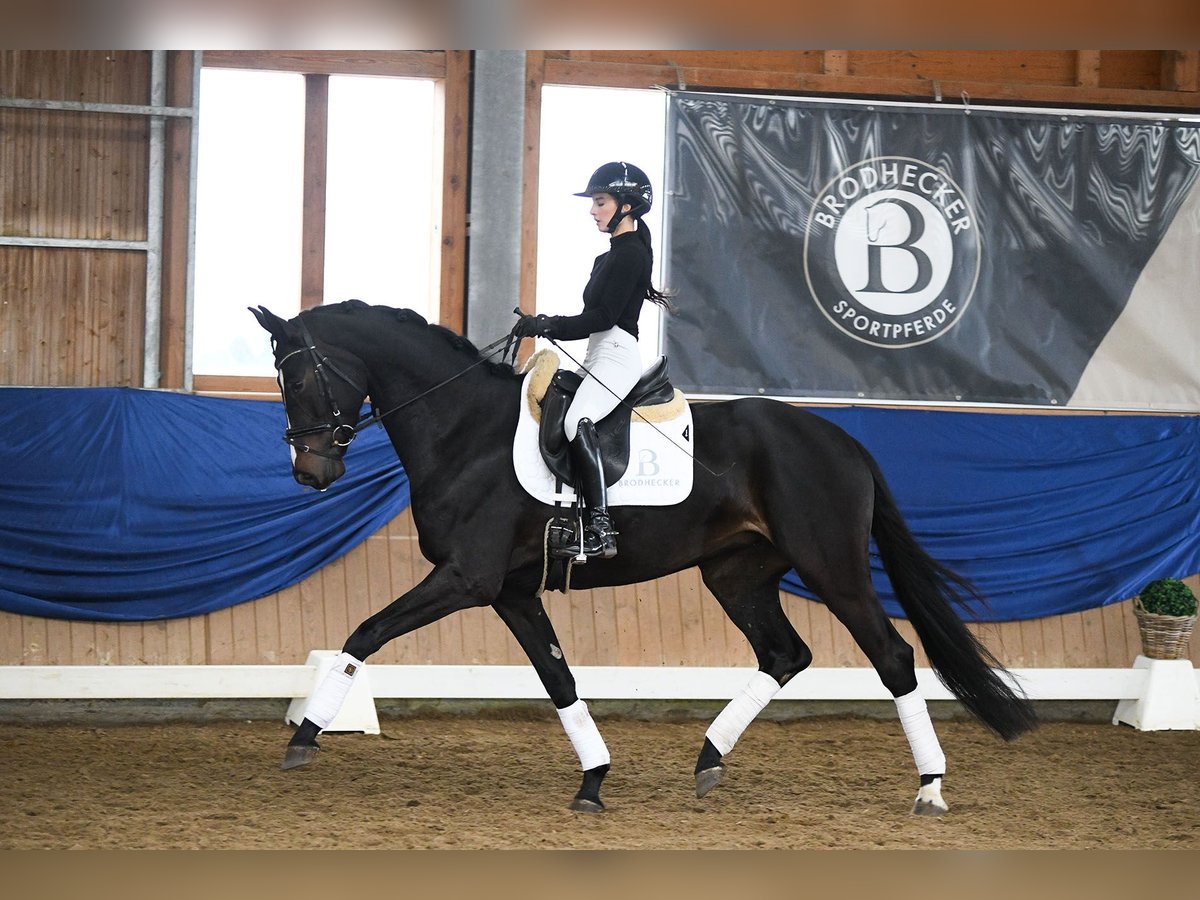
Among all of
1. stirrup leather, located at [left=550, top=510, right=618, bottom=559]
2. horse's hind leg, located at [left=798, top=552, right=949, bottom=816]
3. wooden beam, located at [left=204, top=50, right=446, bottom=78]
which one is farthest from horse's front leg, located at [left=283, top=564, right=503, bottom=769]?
wooden beam, located at [left=204, top=50, right=446, bottom=78]

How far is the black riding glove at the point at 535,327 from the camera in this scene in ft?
13.9

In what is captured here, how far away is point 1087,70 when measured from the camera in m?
7.61

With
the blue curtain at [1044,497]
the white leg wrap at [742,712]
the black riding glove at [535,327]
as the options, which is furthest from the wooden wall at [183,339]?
the black riding glove at [535,327]

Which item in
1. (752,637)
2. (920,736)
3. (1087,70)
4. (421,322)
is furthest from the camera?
(1087,70)

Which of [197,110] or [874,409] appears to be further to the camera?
[874,409]

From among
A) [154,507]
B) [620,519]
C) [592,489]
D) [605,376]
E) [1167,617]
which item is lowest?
[1167,617]

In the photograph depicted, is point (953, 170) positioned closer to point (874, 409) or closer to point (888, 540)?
point (874, 409)

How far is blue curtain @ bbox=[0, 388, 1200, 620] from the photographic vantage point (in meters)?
6.02

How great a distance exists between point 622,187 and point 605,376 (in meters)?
0.71

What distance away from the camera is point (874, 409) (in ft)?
23.2

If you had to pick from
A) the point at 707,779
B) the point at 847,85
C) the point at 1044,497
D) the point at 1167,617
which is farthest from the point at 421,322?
the point at 1167,617

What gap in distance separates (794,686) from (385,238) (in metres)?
3.56

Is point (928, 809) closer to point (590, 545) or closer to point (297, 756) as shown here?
point (590, 545)
